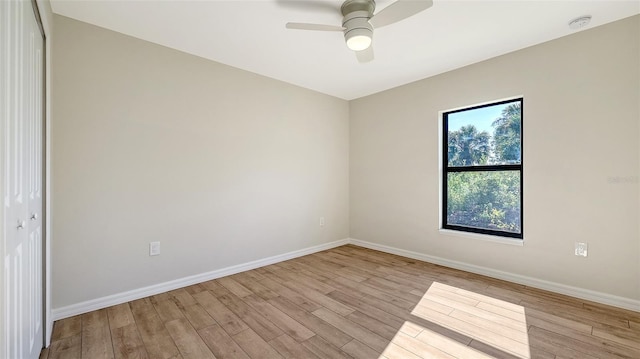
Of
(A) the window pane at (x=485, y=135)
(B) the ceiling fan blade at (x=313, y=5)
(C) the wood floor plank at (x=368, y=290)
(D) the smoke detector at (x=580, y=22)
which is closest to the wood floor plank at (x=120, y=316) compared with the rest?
(C) the wood floor plank at (x=368, y=290)

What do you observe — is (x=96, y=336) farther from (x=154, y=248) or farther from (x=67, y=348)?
(x=154, y=248)

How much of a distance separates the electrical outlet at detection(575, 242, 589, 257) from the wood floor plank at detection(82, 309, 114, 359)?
366 centimetres

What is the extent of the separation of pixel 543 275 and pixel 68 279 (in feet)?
13.5

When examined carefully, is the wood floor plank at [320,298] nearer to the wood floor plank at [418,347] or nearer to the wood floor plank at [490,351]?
the wood floor plank at [418,347]

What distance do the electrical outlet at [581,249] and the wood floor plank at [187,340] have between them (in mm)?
3066

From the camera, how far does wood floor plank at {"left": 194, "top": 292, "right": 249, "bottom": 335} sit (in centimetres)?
202

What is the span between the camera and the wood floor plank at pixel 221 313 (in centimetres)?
202

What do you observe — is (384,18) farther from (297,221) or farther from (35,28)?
(297,221)

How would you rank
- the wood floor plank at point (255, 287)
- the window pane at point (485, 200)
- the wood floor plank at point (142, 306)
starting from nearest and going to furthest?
the wood floor plank at point (142, 306), the wood floor plank at point (255, 287), the window pane at point (485, 200)

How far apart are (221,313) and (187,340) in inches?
14.8

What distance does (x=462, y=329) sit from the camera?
6.45ft

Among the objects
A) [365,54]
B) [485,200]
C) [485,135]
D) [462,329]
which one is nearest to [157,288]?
[462,329]

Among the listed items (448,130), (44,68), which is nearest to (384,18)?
(448,130)

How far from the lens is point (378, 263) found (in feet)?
11.4
